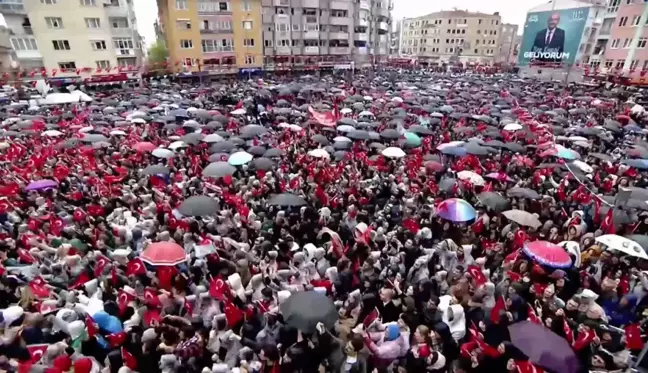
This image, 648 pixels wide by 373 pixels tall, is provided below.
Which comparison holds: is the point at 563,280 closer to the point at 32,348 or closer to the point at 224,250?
the point at 224,250

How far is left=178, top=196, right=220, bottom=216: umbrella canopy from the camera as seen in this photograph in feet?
24.5

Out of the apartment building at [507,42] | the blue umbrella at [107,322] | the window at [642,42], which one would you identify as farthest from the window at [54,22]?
the apartment building at [507,42]

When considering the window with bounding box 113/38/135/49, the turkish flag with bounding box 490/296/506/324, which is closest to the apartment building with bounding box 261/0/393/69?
the window with bounding box 113/38/135/49

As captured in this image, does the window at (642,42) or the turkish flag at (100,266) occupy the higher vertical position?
the window at (642,42)

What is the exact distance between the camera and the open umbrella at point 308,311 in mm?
4570

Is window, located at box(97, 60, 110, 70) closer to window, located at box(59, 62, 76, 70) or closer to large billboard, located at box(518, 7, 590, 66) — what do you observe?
window, located at box(59, 62, 76, 70)

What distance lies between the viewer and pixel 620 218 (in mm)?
7758

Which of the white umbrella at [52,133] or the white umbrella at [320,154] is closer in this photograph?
the white umbrella at [320,154]

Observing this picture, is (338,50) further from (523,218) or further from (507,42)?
(507,42)

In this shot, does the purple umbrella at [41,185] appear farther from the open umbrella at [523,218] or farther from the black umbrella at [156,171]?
the open umbrella at [523,218]

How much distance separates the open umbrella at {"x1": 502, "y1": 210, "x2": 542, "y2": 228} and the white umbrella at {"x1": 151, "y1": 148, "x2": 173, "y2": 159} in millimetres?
9278

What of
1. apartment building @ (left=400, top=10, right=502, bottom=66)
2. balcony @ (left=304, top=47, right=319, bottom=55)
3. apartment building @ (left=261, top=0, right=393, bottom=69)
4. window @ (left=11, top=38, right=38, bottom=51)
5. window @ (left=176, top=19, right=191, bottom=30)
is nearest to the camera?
window @ (left=11, top=38, right=38, bottom=51)

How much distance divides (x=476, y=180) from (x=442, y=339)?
224 inches

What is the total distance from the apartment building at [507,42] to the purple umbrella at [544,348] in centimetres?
8812
